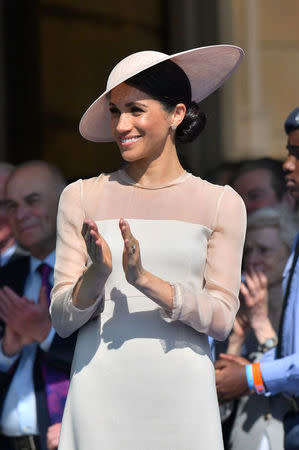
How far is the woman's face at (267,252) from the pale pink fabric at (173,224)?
1709mm

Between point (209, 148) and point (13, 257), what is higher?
point (13, 257)

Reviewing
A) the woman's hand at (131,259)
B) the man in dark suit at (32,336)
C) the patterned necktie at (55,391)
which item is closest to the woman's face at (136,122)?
the woman's hand at (131,259)

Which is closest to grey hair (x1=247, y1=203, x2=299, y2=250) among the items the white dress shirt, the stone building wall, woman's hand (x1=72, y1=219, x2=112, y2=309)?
the white dress shirt

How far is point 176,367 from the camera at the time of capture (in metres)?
3.15

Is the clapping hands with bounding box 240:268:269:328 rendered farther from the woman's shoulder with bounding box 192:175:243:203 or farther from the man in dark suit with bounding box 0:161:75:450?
the woman's shoulder with bounding box 192:175:243:203

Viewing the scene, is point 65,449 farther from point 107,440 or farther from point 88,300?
point 88,300

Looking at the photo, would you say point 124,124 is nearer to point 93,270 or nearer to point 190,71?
point 190,71

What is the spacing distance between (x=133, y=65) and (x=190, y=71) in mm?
266

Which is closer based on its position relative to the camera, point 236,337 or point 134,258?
point 134,258

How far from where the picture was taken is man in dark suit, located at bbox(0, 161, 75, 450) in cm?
460

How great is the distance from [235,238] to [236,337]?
5.61 feet

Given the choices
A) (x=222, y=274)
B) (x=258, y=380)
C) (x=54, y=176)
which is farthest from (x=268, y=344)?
(x=222, y=274)

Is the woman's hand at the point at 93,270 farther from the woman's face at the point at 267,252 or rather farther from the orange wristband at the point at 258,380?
the woman's face at the point at 267,252

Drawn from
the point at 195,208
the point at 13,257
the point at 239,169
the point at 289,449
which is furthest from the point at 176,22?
the point at 195,208
